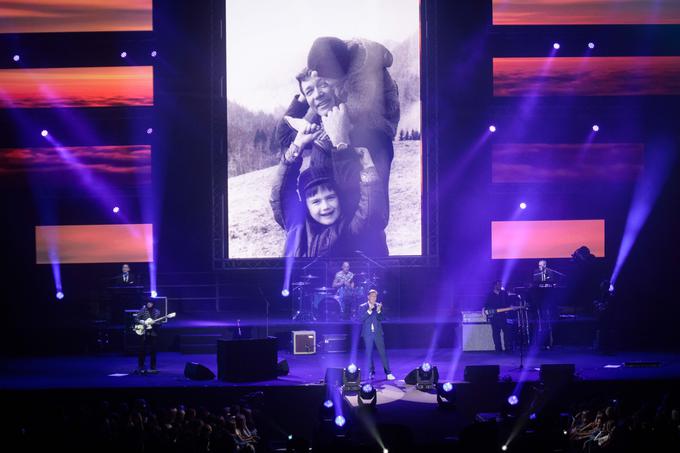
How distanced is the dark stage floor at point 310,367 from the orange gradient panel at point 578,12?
788 centimetres

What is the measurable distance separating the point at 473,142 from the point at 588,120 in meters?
2.78

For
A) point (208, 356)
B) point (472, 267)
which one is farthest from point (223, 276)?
point (472, 267)

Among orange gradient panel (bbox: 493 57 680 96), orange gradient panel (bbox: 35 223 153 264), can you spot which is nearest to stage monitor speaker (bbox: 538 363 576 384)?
orange gradient panel (bbox: 493 57 680 96)

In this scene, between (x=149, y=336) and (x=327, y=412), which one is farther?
(x=149, y=336)

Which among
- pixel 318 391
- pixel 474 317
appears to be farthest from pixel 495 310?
pixel 318 391

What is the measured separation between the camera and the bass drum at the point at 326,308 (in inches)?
750

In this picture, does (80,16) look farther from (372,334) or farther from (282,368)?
(372,334)

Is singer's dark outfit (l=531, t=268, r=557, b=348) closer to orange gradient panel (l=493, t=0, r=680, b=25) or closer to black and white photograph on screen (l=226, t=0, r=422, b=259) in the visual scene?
black and white photograph on screen (l=226, t=0, r=422, b=259)

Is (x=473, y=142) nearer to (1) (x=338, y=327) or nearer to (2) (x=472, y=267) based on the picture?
(2) (x=472, y=267)

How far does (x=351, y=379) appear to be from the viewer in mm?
14266

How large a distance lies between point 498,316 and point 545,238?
367 cm

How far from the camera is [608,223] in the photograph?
2062 centimetres

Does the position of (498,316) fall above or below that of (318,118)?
below

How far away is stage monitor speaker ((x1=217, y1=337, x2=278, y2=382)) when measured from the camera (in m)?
14.9
